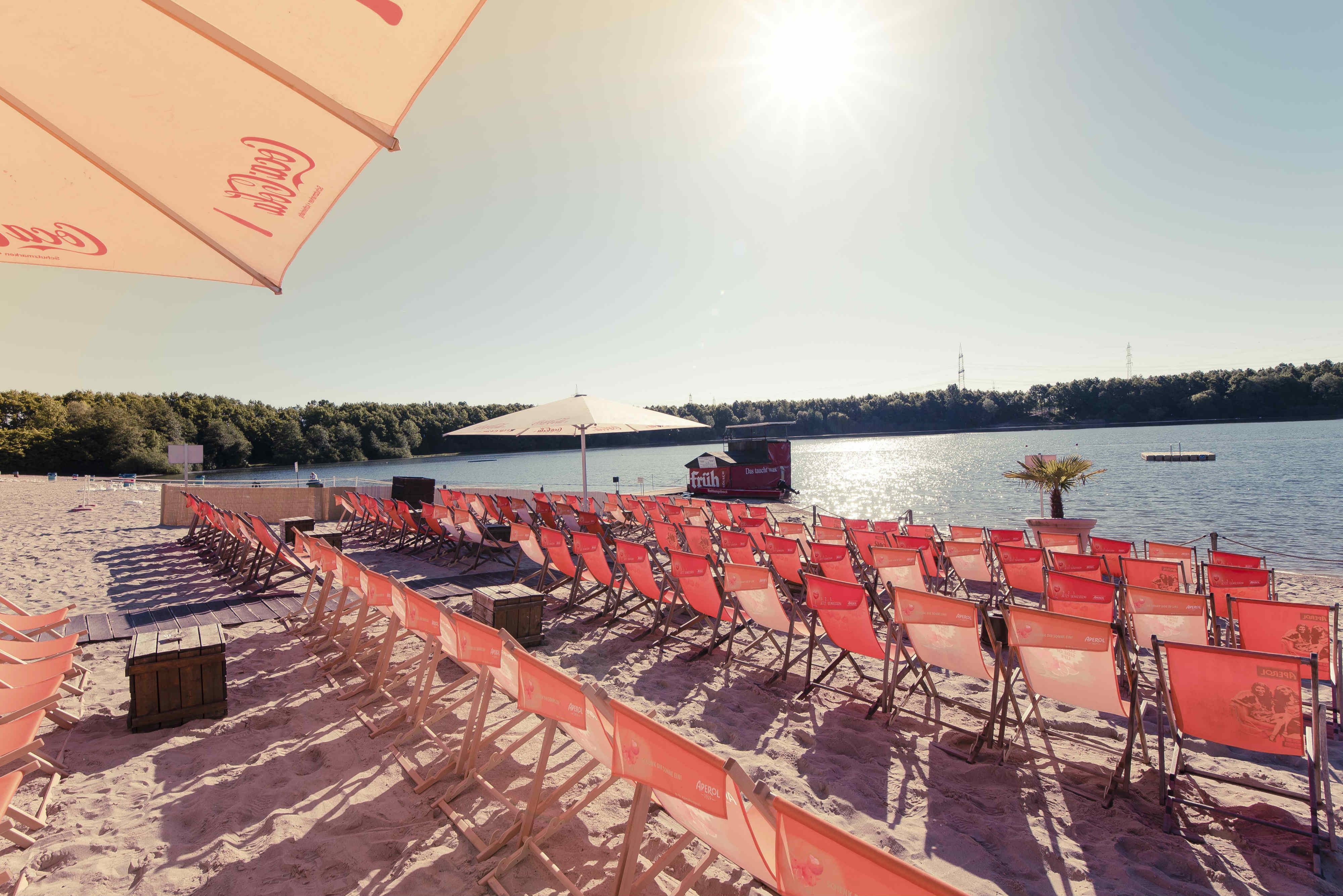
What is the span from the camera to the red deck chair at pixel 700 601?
4289 mm

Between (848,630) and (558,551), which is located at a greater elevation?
(558,551)

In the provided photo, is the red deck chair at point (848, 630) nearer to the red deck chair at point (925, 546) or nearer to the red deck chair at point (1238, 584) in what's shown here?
Answer: the red deck chair at point (925, 546)

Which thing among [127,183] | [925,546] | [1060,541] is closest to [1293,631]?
[925,546]

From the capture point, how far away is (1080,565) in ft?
15.5

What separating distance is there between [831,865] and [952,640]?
7.77 feet

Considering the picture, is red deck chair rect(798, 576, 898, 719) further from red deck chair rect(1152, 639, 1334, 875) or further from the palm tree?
the palm tree

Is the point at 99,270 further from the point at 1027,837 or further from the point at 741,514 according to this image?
the point at 741,514

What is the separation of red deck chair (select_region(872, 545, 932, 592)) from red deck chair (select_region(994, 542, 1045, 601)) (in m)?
0.69

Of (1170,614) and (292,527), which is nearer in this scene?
(1170,614)

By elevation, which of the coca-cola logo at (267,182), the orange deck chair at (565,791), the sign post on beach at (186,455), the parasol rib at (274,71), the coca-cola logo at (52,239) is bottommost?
the orange deck chair at (565,791)

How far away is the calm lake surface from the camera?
17422 millimetres

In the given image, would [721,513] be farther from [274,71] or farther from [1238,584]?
[274,71]

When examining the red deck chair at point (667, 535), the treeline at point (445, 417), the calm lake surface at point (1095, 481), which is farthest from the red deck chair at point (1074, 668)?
the treeline at point (445, 417)

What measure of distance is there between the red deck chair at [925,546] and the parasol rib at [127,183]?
5.26 metres
